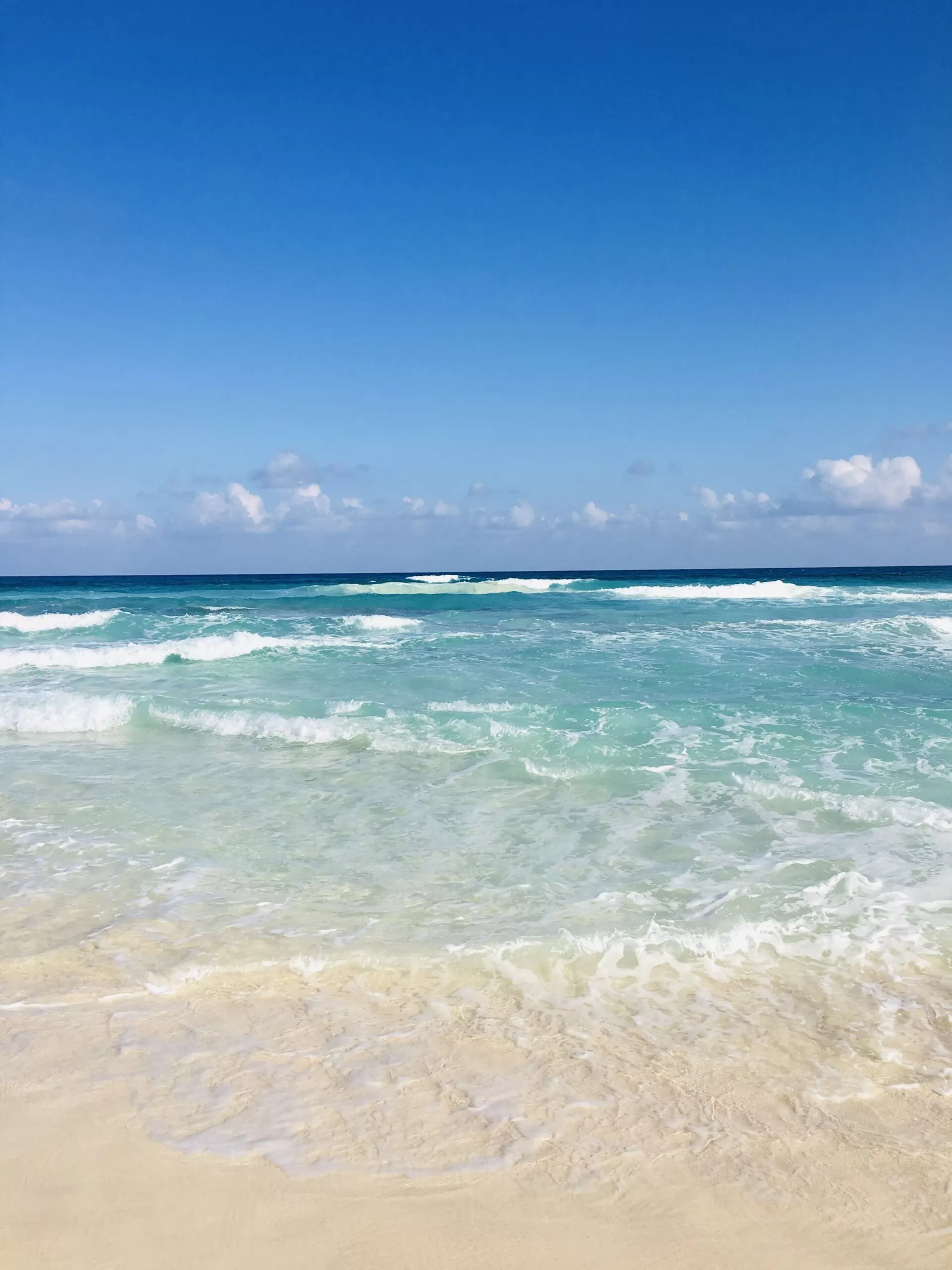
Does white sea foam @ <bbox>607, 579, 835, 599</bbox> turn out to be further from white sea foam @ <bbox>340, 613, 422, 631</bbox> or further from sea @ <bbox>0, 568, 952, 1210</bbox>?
sea @ <bbox>0, 568, 952, 1210</bbox>

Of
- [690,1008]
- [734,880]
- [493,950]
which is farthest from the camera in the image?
[734,880]

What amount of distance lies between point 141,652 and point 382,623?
9.63 metres

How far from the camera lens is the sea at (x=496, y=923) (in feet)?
10.4

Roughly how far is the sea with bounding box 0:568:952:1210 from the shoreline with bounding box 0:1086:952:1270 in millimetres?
112

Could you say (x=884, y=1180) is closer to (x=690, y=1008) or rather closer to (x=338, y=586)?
(x=690, y=1008)

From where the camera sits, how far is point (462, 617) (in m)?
30.1

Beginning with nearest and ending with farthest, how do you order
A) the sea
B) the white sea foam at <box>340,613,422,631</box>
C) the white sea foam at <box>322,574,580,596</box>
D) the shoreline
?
the shoreline
the sea
the white sea foam at <box>340,613,422,631</box>
the white sea foam at <box>322,574,580,596</box>

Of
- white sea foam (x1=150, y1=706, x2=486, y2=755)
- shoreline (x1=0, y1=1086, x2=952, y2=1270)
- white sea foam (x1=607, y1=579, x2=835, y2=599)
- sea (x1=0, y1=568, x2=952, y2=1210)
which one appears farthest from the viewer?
white sea foam (x1=607, y1=579, x2=835, y2=599)

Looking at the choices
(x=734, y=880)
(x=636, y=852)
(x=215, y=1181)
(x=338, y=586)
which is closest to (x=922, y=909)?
(x=734, y=880)

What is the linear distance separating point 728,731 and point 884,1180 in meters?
7.42

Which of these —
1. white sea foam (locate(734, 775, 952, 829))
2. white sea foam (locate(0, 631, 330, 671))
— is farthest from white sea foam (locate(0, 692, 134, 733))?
white sea foam (locate(734, 775, 952, 829))

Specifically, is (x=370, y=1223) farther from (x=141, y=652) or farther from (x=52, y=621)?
(x=52, y=621)

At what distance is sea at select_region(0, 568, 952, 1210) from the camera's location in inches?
125

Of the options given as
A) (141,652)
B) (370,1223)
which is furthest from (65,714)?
(370,1223)
